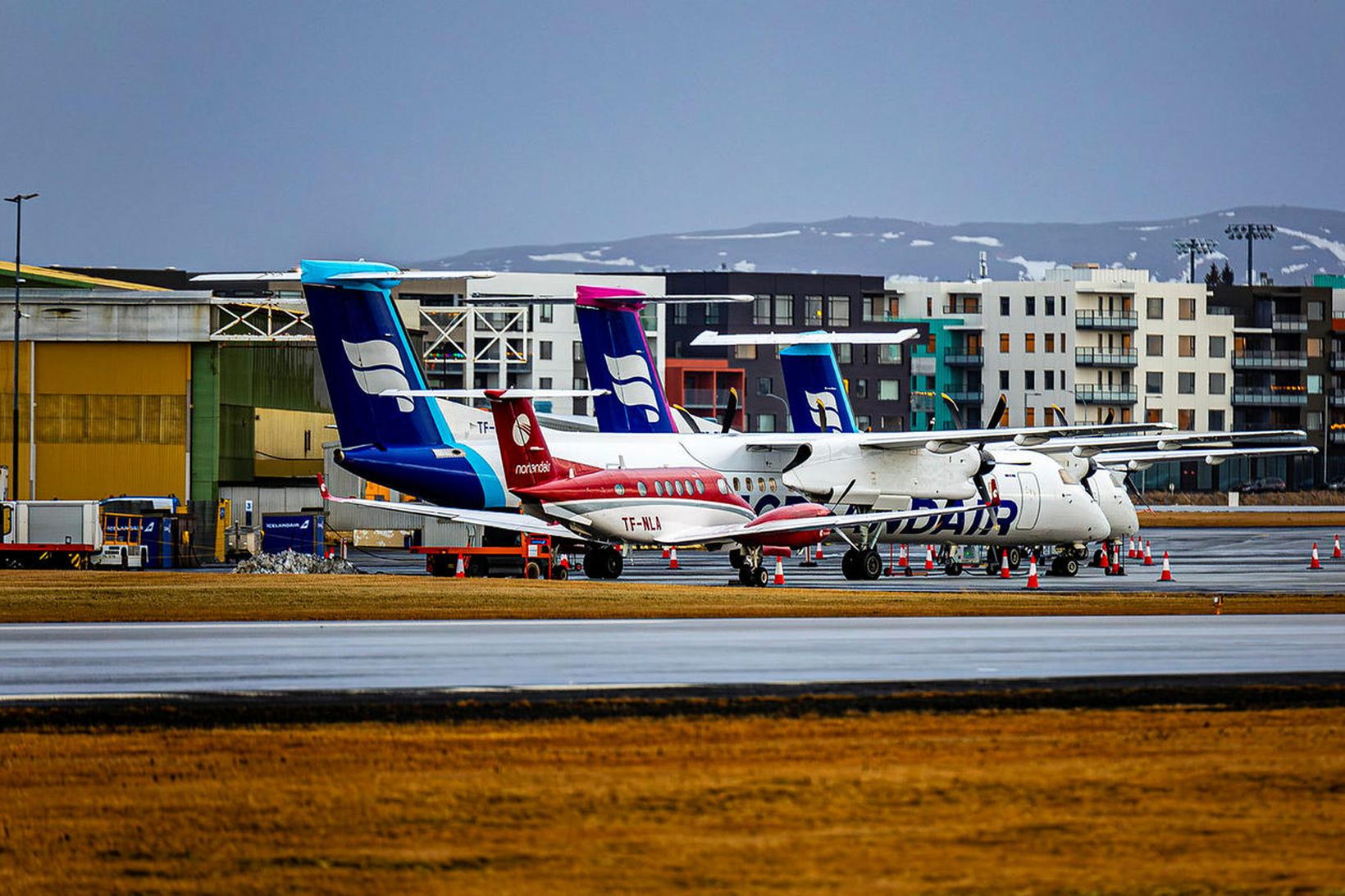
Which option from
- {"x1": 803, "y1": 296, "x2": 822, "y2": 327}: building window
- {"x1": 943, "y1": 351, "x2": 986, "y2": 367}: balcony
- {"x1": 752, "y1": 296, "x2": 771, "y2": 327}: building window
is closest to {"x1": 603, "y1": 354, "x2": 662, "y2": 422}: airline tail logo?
{"x1": 752, "y1": 296, "x2": 771, "y2": 327}: building window

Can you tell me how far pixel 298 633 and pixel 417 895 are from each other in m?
14.7

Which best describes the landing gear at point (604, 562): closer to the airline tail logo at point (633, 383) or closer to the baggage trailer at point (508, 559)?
the baggage trailer at point (508, 559)

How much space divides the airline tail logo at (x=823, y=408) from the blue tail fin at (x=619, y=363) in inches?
246

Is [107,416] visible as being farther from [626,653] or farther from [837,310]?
[837,310]

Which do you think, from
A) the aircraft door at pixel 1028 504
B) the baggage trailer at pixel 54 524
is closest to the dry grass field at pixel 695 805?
the aircraft door at pixel 1028 504

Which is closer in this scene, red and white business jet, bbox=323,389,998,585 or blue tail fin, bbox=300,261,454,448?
red and white business jet, bbox=323,389,998,585

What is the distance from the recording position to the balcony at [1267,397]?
155500 millimetres

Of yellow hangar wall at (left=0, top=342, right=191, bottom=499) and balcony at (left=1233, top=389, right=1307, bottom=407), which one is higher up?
balcony at (left=1233, top=389, right=1307, bottom=407)

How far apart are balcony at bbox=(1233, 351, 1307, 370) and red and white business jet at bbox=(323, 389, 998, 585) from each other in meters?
119

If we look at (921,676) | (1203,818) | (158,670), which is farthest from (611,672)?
(1203,818)

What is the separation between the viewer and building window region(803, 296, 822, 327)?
14975cm

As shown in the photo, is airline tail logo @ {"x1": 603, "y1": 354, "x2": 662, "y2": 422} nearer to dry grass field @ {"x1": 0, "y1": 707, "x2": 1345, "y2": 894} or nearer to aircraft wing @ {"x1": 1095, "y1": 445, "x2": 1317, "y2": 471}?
aircraft wing @ {"x1": 1095, "y1": 445, "x2": 1317, "y2": 471}

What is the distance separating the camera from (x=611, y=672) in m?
18.5

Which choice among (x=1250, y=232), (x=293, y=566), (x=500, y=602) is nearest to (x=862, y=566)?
(x=293, y=566)
